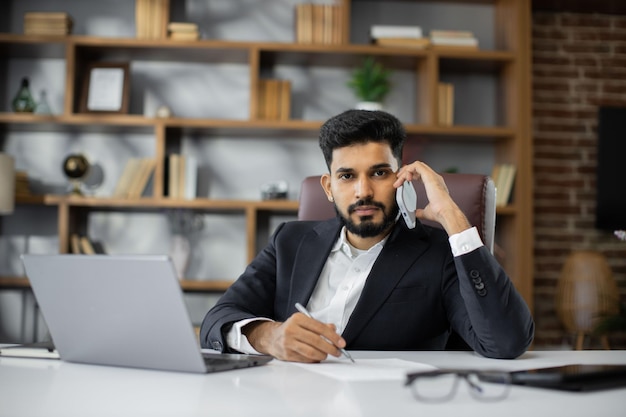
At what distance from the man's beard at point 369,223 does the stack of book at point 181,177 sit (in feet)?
6.57

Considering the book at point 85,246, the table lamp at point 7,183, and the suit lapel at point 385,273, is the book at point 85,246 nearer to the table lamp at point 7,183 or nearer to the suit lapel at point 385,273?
the table lamp at point 7,183

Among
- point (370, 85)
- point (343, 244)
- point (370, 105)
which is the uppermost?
point (370, 85)

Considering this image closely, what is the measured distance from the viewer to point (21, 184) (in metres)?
3.71

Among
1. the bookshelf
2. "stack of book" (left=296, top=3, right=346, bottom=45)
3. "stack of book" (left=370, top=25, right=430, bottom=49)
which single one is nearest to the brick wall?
the bookshelf

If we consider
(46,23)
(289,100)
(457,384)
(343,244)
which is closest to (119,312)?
(457,384)

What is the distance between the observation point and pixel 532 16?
4.16m

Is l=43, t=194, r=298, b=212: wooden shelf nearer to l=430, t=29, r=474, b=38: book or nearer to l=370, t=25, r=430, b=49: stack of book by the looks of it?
l=370, t=25, r=430, b=49: stack of book

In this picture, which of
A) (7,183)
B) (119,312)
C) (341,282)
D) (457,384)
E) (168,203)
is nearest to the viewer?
(457,384)

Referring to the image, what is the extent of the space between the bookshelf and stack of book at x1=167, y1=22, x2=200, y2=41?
0.15ft

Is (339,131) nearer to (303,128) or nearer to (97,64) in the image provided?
(303,128)

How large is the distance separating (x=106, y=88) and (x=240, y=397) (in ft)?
10.0

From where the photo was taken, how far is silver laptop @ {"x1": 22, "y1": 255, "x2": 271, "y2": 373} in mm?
1094

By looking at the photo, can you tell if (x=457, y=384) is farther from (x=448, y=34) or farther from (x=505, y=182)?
(x=448, y=34)

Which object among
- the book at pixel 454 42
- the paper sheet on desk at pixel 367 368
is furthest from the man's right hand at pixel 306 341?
the book at pixel 454 42
